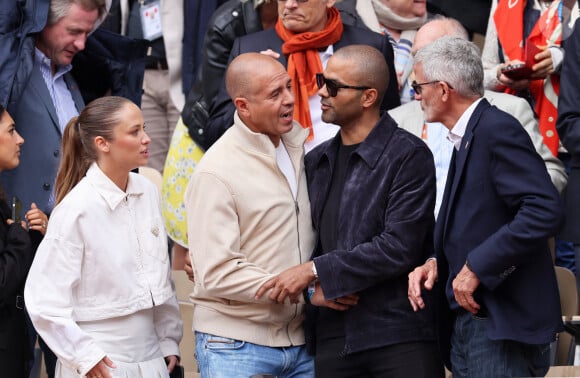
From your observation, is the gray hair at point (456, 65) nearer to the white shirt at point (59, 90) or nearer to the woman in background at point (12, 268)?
the woman in background at point (12, 268)

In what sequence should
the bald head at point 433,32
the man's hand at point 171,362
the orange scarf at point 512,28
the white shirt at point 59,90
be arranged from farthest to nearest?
the orange scarf at point 512,28, the bald head at point 433,32, the white shirt at point 59,90, the man's hand at point 171,362

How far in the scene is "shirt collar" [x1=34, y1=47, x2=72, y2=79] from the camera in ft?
18.5

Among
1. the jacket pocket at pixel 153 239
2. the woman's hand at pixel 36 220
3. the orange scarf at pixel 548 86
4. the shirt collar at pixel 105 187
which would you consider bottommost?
the orange scarf at pixel 548 86

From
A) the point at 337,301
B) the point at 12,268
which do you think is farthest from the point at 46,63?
the point at 337,301

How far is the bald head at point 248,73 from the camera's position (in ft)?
15.3

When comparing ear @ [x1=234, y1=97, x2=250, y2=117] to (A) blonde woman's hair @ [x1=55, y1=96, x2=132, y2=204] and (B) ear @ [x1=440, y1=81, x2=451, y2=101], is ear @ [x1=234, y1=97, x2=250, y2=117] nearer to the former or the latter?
(A) blonde woman's hair @ [x1=55, y1=96, x2=132, y2=204]

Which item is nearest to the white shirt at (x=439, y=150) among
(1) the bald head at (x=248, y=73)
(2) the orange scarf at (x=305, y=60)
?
(2) the orange scarf at (x=305, y=60)

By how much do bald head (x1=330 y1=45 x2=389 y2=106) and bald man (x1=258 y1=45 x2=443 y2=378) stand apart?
86 millimetres

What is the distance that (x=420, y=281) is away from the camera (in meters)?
4.39

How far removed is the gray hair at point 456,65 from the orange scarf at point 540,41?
159 cm

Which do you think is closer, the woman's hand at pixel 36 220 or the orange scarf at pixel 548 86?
the woman's hand at pixel 36 220

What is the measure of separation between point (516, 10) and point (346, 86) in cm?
200

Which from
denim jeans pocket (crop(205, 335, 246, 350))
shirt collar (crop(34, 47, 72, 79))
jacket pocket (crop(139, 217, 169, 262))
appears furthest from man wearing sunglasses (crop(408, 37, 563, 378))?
shirt collar (crop(34, 47, 72, 79))

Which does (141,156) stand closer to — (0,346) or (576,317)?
(0,346)
